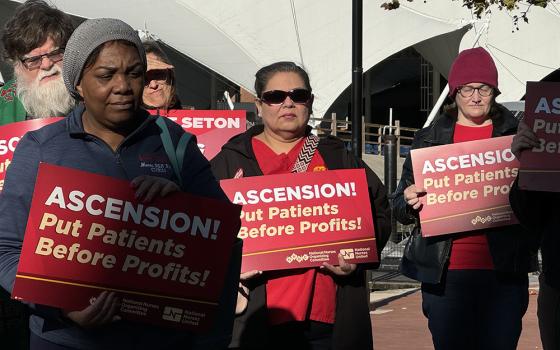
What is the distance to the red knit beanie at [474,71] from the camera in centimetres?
641

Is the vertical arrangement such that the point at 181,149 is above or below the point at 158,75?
below

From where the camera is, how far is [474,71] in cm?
641

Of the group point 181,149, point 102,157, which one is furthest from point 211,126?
point 102,157

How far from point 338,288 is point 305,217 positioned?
0.39 meters

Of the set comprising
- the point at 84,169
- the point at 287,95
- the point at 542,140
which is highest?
the point at 287,95

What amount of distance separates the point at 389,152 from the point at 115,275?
505 inches

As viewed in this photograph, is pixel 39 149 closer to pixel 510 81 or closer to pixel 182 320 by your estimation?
pixel 182 320

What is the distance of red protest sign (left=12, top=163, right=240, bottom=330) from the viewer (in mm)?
3758

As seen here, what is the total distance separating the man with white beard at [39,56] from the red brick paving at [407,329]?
649cm

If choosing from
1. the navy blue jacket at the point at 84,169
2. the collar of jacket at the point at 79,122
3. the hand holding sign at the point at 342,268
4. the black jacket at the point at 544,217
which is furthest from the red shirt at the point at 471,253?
the collar of jacket at the point at 79,122

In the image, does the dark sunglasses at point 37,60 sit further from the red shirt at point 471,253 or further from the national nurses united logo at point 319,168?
the red shirt at point 471,253

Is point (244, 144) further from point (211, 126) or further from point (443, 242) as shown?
point (211, 126)

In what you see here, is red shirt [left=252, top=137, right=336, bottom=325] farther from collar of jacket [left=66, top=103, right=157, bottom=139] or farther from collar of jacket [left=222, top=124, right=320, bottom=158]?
collar of jacket [left=66, top=103, right=157, bottom=139]

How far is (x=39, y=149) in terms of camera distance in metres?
3.88
